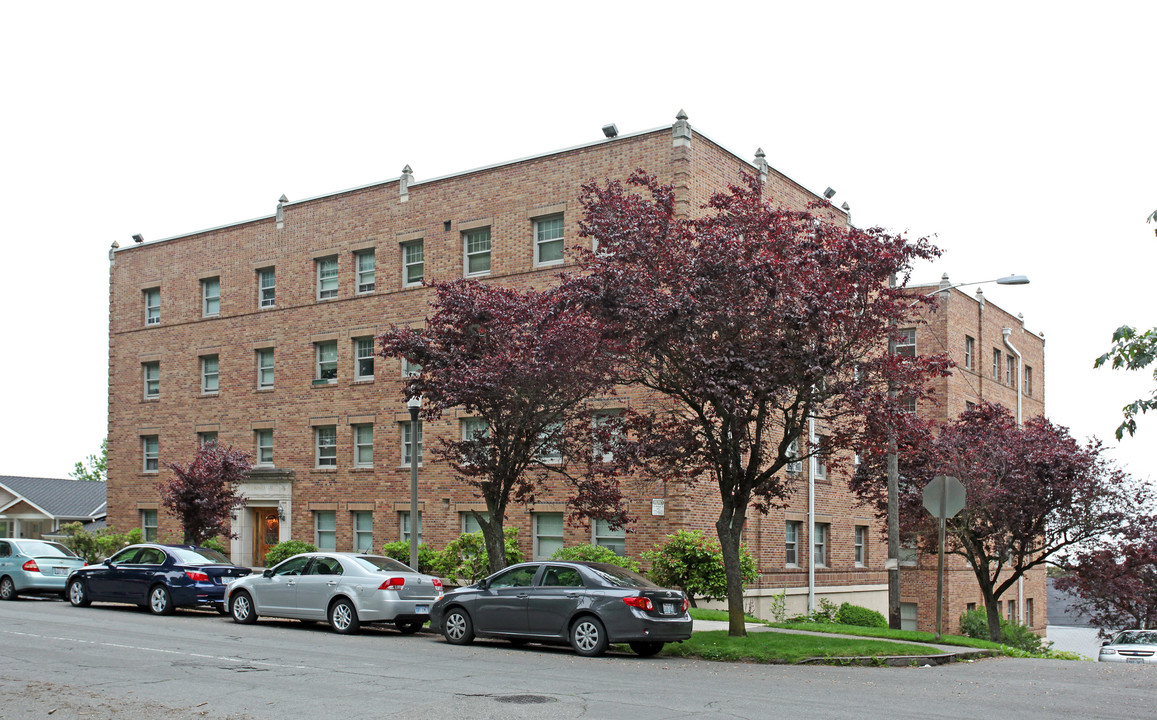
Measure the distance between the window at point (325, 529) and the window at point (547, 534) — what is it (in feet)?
24.4

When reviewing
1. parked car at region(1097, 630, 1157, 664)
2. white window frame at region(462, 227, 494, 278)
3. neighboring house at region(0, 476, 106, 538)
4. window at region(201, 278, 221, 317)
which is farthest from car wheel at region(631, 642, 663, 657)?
neighboring house at region(0, 476, 106, 538)

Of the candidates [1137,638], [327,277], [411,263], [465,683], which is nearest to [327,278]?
[327,277]

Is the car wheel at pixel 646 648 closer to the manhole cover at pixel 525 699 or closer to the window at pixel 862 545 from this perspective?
the manhole cover at pixel 525 699

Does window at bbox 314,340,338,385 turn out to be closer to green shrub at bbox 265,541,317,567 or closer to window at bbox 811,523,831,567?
green shrub at bbox 265,541,317,567

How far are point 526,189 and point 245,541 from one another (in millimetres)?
15081

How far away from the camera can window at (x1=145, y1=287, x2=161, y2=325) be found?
39.8 meters

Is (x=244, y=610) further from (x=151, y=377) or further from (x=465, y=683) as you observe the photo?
(x=151, y=377)

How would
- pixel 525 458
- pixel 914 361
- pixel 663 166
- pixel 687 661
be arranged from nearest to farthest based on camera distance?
1. pixel 687 661
2. pixel 914 361
3. pixel 525 458
4. pixel 663 166

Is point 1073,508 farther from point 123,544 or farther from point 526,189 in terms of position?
point 123,544

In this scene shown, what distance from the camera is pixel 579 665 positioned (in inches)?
591

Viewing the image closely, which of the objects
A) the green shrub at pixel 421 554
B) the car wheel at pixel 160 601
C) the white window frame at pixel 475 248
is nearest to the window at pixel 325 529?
the green shrub at pixel 421 554

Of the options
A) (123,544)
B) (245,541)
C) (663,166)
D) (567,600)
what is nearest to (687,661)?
(567,600)

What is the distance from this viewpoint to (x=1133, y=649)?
25.8m

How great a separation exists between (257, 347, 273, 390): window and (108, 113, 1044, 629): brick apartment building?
5 centimetres
